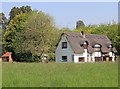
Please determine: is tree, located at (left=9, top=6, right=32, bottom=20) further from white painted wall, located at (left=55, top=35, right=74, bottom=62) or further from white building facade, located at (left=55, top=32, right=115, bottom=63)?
white building facade, located at (left=55, top=32, right=115, bottom=63)

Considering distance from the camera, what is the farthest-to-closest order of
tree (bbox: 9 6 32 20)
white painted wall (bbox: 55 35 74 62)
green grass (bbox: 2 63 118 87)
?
tree (bbox: 9 6 32 20) < white painted wall (bbox: 55 35 74 62) < green grass (bbox: 2 63 118 87)

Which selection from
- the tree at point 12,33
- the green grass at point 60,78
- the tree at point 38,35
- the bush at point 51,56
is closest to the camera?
the green grass at point 60,78

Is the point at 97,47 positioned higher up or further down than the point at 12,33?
further down

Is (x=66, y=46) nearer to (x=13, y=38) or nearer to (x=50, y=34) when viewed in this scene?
(x=50, y=34)

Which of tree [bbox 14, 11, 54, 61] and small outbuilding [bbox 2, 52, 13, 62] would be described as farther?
small outbuilding [bbox 2, 52, 13, 62]

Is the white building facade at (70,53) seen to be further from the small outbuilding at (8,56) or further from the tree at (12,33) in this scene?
the small outbuilding at (8,56)

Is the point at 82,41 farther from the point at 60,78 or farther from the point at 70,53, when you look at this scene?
the point at 60,78

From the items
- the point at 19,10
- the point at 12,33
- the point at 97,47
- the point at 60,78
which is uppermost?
the point at 19,10

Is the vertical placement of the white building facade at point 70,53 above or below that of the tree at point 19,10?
below

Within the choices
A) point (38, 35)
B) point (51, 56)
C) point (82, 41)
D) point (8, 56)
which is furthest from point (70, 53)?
point (8, 56)

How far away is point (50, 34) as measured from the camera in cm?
4934

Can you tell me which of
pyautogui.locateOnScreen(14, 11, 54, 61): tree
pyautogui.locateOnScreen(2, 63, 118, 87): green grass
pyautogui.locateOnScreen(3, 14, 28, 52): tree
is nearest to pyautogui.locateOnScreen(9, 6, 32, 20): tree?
pyautogui.locateOnScreen(3, 14, 28, 52): tree

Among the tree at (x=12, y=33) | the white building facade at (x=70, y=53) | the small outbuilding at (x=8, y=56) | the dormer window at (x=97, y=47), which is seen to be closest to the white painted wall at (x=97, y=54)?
the white building facade at (x=70, y=53)

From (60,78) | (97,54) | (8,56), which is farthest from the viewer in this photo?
(8,56)
